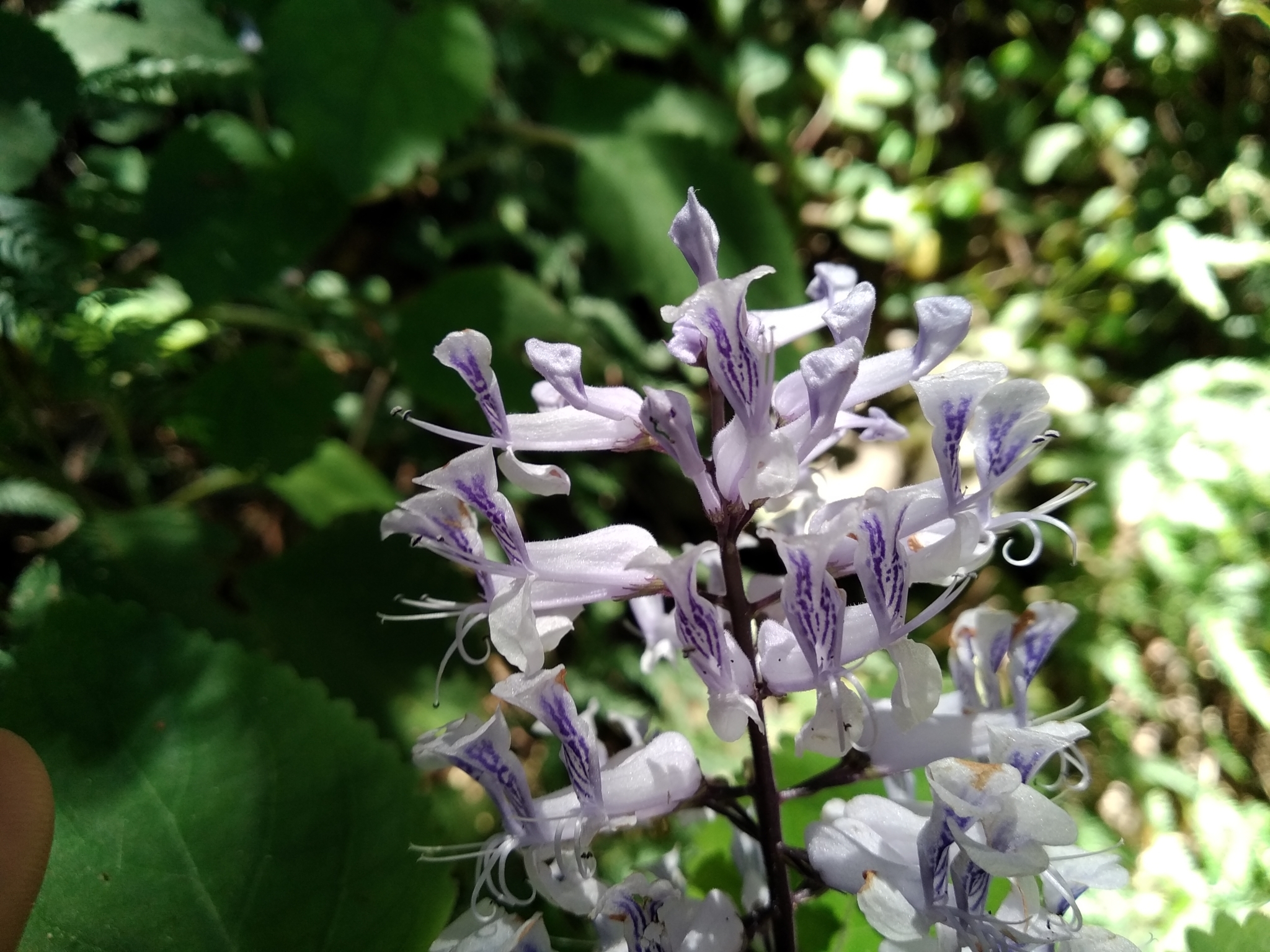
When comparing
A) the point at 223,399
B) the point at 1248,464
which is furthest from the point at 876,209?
the point at 223,399

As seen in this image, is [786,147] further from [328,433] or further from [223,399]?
[223,399]

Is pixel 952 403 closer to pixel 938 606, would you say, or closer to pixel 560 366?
pixel 938 606

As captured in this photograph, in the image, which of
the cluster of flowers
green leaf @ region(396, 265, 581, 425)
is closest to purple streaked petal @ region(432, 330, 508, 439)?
the cluster of flowers

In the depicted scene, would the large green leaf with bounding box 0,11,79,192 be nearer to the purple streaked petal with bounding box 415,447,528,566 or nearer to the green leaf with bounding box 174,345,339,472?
the green leaf with bounding box 174,345,339,472

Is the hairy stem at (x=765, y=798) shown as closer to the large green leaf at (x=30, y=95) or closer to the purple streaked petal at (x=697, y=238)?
the purple streaked petal at (x=697, y=238)

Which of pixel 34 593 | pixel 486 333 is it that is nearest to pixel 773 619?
pixel 34 593

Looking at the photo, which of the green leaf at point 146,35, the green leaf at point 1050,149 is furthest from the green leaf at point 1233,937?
the green leaf at point 1050,149
